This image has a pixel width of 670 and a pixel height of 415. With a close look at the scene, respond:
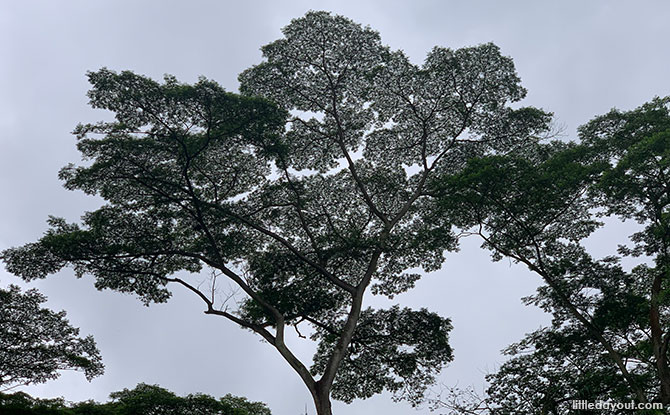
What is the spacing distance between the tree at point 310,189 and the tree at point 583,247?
5.97 ft

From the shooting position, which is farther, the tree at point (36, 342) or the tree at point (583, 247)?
the tree at point (36, 342)

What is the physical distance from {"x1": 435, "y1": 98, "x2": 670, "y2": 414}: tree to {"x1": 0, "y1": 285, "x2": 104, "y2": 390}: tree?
13834mm

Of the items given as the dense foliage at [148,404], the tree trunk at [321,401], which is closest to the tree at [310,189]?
the tree trunk at [321,401]

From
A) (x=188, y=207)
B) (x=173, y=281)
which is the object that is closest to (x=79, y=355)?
(x=173, y=281)

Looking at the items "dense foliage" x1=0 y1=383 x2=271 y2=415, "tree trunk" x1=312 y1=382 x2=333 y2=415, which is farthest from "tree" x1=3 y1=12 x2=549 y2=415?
"dense foliage" x1=0 y1=383 x2=271 y2=415

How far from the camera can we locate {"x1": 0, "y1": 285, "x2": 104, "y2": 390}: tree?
17891mm

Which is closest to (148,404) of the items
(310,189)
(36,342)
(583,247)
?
(36,342)

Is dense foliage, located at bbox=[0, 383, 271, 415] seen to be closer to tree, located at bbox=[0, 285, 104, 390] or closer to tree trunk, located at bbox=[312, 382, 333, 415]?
tree, located at bbox=[0, 285, 104, 390]

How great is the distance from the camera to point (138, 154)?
545 inches

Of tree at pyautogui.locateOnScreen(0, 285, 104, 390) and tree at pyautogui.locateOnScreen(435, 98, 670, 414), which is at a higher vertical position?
tree at pyautogui.locateOnScreen(435, 98, 670, 414)

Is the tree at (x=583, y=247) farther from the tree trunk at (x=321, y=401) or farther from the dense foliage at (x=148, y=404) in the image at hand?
the dense foliage at (x=148, y=404)

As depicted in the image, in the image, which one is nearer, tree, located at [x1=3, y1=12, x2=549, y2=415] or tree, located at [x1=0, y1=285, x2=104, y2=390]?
tree, located at [x1=3, y1=12, x2=549, y2=415]

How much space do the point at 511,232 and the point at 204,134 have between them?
9470mm

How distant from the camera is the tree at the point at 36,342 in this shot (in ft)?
58.7
